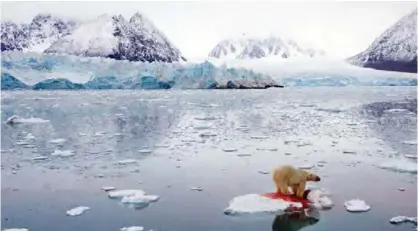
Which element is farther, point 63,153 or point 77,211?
point 63,153

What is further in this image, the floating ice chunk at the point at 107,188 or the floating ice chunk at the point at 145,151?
the floating ice chunk at the point at 145,151

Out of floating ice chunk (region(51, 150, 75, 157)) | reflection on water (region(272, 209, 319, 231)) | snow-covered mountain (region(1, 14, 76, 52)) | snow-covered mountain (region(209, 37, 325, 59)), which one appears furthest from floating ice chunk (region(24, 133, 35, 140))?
reflection on water (region(272, 209, 319, 231))

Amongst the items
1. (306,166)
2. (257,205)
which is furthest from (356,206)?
(257,205)

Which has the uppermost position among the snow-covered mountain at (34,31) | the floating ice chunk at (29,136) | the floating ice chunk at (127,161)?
the snow-covered mountain at (34,31)

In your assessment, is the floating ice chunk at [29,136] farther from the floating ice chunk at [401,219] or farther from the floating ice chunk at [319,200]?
the floating ice chunk at [401,219]

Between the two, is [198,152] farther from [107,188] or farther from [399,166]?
[399,166]

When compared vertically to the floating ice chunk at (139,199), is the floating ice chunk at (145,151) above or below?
above

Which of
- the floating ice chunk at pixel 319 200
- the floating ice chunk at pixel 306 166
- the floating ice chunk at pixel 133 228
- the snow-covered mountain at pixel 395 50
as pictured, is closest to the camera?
the floating ice chunk at pixel 133 228

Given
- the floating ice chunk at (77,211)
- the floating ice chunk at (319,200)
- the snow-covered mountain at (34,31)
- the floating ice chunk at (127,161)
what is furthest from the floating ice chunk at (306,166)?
the snow-covered mountain at (34,31)
